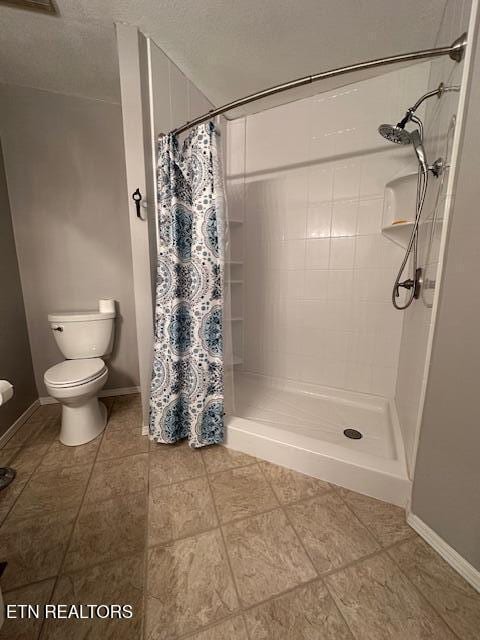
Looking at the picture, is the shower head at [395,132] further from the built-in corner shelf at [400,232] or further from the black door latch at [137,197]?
the black door latch at [137,197]

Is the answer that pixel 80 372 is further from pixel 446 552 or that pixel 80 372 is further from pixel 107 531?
pixel 446 552

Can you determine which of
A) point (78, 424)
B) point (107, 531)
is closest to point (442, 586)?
point (107, 531)

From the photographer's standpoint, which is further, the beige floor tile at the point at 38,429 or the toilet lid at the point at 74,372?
the beige floor tile at the point at 38,429

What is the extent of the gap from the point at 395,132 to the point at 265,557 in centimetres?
185

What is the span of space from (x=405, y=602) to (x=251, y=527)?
1.75 feet

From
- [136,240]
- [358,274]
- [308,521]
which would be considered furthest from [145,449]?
[358,274]

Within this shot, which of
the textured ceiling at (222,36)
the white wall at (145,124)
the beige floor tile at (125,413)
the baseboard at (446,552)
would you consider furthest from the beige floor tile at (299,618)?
the textured ceiling at (222,36)

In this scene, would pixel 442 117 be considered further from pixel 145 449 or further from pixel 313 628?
pixel 145 449

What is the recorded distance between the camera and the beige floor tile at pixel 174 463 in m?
1.28

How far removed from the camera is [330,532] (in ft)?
3.33

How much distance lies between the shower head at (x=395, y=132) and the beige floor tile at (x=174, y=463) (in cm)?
187

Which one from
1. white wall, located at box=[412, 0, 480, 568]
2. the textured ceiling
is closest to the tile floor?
white wall, located at box=[412, 0, 480, 568]

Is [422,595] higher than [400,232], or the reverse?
[400,232]

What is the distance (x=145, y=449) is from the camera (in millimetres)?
1487
